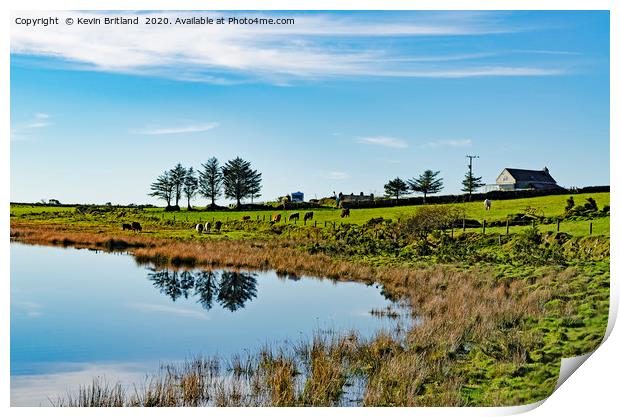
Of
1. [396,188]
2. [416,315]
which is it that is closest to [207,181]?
[396,188]

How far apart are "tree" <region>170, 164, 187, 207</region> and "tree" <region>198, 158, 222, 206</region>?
0.33 metres

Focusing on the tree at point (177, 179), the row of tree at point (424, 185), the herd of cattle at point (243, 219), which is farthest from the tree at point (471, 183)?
the tree at point (177, 179)

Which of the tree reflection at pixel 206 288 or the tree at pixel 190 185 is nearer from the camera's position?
the tree at pixel 190 185

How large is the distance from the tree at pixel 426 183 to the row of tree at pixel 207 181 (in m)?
3.25

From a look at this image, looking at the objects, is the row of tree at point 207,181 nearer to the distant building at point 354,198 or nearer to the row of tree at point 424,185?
the distant building at point 354,198

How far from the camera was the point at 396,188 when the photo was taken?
1379 cm

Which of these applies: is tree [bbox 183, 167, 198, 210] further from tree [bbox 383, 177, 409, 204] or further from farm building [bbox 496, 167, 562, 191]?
farm building [bbox 496, 167, 562, 191]

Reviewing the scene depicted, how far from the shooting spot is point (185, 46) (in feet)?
35.9

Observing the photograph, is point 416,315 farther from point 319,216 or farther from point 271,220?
point 271,220

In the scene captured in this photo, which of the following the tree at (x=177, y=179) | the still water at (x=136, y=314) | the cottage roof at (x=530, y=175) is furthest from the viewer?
the cottage roof at (x=530, y=175)

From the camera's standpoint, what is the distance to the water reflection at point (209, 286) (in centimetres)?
1393

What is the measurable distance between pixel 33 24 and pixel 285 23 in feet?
13.2
